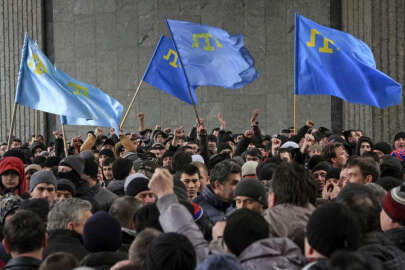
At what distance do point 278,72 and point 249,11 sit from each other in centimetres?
211

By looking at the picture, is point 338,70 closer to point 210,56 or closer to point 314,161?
point 314,161

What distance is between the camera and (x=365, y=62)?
11000 mm

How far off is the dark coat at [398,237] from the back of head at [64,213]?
7.41 feet

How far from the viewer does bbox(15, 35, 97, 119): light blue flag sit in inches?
419

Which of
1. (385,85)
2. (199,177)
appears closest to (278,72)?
(385,85)

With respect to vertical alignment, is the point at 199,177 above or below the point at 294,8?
below

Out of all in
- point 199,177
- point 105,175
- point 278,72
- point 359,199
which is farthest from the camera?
point 278,72

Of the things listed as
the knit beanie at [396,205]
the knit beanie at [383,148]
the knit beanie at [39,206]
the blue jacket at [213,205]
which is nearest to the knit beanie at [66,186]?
the knit beanie at [39,206]

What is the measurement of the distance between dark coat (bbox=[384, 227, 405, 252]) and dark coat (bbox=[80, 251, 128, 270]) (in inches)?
72.9

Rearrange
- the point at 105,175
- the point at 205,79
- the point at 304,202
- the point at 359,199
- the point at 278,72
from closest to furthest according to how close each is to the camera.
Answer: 1. the point at 359,199
2. the point at 304,202
3. the point at 105,175
4. the point at 205,79
5. the point at 278,72

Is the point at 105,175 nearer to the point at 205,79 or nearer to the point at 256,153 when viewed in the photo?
the point at 256,153

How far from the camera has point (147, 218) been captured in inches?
193

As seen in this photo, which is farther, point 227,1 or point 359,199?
point 227,1

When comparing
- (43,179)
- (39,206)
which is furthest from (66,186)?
(39,206)
